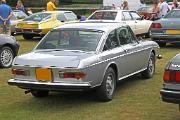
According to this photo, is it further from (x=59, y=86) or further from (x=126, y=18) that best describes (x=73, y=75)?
(x=126, y=18)

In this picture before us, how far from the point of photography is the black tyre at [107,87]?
25.5 feet

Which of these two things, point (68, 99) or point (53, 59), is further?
point (68, 99)

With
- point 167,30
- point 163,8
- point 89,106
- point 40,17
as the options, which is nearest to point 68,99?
point 89,106

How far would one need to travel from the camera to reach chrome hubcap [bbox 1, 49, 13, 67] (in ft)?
39.0

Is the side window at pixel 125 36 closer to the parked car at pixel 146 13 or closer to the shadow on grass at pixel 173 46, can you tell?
the shadow on grass at pixel 173 46

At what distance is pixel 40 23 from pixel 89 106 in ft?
39.2

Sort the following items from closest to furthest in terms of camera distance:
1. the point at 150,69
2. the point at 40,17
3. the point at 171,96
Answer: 1. the point at 171,96
2. the point at 150,69
3. the point at 40,17

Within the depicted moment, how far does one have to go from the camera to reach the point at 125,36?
9094 millimetres

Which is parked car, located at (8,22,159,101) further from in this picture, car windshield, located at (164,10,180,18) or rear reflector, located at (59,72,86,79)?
car windshield, located at (164,10,180,18)

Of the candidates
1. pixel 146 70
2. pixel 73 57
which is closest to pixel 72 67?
pixel 73 57

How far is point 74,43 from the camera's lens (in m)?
8.13

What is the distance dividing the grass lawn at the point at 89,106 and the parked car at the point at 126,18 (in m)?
8.39

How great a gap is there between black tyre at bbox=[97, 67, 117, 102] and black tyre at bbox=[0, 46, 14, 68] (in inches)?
180

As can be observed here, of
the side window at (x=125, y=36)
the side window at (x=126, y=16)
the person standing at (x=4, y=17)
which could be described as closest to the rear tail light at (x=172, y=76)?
the side window at (x=125, y=36)
